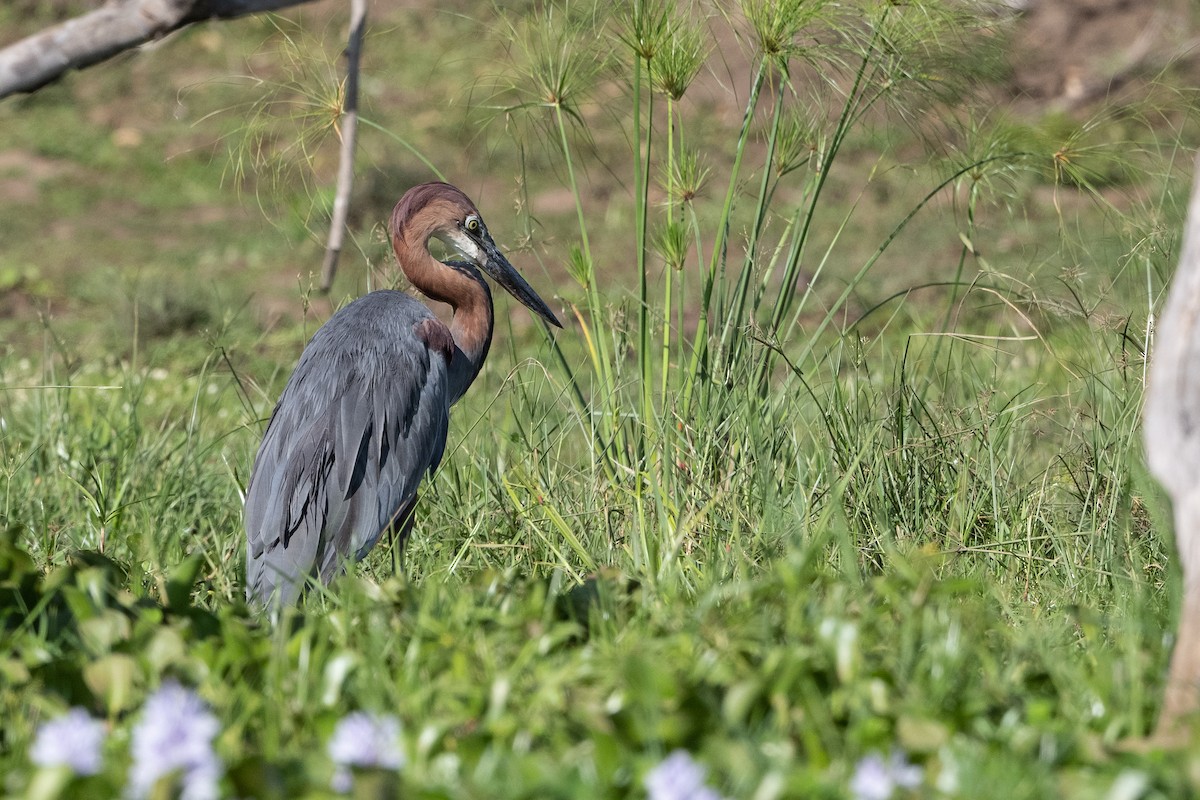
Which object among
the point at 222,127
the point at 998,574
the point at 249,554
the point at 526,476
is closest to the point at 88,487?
the point at 249,554

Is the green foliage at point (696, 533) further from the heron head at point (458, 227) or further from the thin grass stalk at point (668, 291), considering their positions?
the heron head at point (458, 227)

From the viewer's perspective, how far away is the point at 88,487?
3.67m

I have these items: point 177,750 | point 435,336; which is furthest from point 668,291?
point 177,750

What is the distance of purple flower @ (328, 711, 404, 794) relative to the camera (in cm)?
153

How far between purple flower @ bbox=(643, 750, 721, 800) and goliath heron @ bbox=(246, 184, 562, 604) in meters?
1.70

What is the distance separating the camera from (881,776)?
1.45 meters

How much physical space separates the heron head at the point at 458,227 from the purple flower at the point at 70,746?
242cm

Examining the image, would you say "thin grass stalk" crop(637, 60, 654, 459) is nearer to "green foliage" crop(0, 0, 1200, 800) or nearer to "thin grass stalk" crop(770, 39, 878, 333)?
"green foliage" crop(0, 0, 1200, 800)

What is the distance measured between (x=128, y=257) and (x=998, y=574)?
614cm

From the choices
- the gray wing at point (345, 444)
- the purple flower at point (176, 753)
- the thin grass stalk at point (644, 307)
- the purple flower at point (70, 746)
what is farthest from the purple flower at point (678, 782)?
the gray wing at point (345, 444)

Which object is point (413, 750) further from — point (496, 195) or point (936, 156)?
point (496, 195)

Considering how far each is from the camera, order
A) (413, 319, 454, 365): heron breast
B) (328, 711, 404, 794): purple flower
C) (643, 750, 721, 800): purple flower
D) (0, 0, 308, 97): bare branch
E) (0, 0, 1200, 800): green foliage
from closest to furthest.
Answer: (643, 750, 721, 800): purple flower
(328, 711, 404, 794): purple flower
(0, 0, 1200, 800): green foliage
(0, 0, 308, 97): bare branch
(413, 319, 454, 365): heron breast

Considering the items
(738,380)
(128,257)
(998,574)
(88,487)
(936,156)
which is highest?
(936,156)

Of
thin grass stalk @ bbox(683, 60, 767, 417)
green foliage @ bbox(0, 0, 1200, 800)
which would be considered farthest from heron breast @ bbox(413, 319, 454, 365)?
thin grass stalk @ bbox(683, 60, 767, 417)
